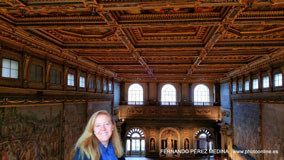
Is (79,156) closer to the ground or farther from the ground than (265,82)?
closer to the ground

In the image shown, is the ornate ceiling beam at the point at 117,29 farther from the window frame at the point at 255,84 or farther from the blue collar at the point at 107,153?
the window frame at the point at 255,84

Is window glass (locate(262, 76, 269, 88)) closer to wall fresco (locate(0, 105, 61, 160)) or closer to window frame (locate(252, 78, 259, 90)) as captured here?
window frame (locate(252, 78, 259, 90))

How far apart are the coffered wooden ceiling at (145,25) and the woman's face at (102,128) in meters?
4.18

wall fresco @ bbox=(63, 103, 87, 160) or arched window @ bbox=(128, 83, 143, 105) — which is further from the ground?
arched window @ bbox=(128, 83, 143, 105)

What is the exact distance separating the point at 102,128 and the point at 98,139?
0.14 metres

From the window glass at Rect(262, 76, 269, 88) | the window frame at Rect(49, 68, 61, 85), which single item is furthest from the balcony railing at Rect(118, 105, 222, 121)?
the window frame at Rect(49, 68, 61, 85)

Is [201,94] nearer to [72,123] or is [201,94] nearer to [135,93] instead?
[135,93]

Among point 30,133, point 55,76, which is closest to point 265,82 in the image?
point 55,76

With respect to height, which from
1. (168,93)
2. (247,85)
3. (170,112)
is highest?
(247,85)

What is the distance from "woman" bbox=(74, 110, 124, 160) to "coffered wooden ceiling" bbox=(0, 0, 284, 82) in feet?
13.7

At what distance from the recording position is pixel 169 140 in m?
27.3

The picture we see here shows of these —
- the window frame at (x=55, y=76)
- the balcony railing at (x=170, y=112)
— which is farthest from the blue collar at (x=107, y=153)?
the balcony railing at (x=170, y=112)

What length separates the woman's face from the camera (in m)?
2.29

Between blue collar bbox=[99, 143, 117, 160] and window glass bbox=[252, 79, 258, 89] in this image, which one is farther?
window glass bbox=[252, 79, 258, 89]
